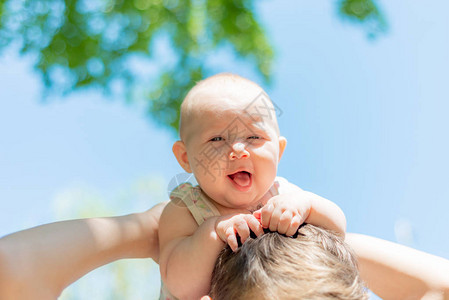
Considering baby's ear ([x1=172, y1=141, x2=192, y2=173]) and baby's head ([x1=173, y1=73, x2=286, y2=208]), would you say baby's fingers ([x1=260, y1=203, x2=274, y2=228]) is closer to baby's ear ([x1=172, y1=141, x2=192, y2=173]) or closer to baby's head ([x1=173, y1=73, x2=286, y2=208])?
baby's head ([x1=173, y1=73, x2=286, y2=208])

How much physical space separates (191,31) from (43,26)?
1.87 metres

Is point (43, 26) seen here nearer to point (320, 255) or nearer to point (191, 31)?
point (191, 31)

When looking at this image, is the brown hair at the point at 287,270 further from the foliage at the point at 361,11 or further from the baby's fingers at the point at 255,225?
the foliage at the point at 361,11

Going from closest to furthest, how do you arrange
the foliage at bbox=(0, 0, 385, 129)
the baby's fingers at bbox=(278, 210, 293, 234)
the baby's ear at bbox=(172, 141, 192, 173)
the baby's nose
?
1. the baby's fingers at bbox=(278, 210, 293, 234)
2. the baby's nose
3. the baby's ear at bbox=(172, 141, 192, 173)
4. the foliage at bbox=(0, 0, 385, 129)

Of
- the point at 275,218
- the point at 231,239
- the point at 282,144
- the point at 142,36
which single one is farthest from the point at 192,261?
the point at 142,36

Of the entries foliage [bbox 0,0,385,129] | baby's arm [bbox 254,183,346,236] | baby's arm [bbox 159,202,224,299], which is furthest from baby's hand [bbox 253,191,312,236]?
foliage [bbox 0,0,385,129]

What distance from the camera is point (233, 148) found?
1.13 meters

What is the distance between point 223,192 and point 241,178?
0.07m

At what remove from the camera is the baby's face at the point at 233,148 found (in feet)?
3.79

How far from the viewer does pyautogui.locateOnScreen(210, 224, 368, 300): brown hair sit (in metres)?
0.88

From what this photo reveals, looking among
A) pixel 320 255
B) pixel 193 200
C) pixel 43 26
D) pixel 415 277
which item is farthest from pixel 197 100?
pixel 43 26

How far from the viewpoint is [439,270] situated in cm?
118

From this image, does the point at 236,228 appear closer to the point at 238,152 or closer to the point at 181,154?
the point at 238,152

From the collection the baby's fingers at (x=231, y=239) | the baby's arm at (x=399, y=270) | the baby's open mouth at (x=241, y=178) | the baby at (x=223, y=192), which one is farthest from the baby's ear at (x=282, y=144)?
the baby's fingers at (x=231, y=239)
